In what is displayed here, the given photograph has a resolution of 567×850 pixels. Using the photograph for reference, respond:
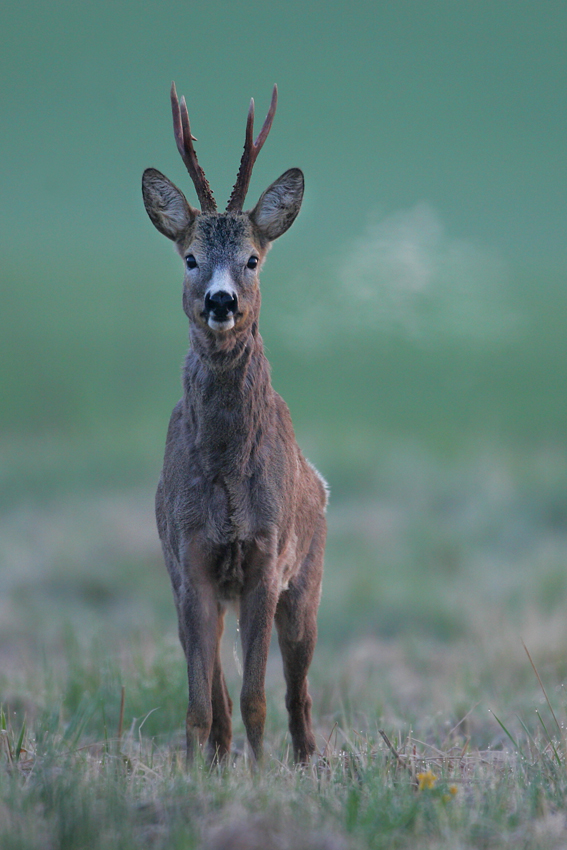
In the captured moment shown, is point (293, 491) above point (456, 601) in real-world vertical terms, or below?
below

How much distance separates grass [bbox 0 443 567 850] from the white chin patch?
217 centimetres

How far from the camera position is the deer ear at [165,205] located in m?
6.21

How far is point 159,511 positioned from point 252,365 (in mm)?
1083

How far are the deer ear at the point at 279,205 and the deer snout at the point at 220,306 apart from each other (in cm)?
87

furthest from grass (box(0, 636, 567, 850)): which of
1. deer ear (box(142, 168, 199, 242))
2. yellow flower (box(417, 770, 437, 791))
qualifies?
deer ear (box(142, 168, 199, 242))

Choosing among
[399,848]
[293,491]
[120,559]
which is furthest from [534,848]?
[120,559]

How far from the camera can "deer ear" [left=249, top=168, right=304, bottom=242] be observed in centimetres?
624

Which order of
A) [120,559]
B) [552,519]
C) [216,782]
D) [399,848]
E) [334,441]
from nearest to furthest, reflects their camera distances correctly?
[399,848] < [216,782] < [120,559] < [552,519] < [334,441]

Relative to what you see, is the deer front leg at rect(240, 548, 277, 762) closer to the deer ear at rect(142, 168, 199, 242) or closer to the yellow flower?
the yellow flower

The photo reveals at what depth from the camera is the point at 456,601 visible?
14.9m

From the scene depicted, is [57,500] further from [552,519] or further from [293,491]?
[293,491]

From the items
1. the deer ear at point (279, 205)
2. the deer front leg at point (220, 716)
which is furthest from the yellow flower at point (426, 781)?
the deer ear at point (279, 205)

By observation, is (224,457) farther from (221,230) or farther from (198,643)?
(221,230)

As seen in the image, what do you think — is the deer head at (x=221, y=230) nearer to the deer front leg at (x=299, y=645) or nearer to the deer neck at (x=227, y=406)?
the deer neck at (x=227, y=406)
